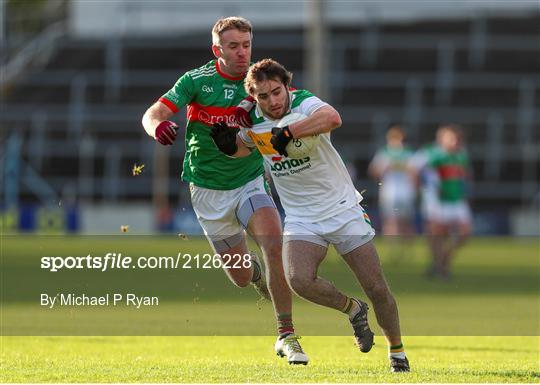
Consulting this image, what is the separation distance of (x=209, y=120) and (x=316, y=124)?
152cm

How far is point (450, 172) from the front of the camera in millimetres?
20875

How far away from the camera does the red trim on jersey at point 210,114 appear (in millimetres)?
9477

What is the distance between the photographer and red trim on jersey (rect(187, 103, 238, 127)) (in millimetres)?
9477

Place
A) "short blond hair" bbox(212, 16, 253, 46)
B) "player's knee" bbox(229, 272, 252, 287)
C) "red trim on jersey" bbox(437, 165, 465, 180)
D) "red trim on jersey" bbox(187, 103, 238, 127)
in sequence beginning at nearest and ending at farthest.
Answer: "short blond hair" bbox(212, 16, 253, 46), "red trim on jersey" bbox(187, 103, 238, 127), "player's knee" bbox(229, 272, 252, 287), "red trim on jersey" bbox(437, 165, 465, 180)

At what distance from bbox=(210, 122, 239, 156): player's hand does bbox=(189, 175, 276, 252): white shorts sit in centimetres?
84

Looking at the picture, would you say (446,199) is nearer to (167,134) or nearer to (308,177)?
(308,177)

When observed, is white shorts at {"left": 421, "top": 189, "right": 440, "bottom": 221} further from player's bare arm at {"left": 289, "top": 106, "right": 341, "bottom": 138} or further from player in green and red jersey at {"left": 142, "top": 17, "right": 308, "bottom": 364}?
player's bare arm at {"left": 289, "top": 106, "right": 341, "bottom": 138}

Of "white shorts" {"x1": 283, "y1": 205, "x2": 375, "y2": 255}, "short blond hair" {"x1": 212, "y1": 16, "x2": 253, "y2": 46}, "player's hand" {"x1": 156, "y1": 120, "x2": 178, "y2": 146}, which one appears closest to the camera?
"white shorts" {"x1": 283, "y1": 205, "x2": 375, "y2": 255}

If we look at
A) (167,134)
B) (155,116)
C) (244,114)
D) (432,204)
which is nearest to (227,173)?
(155,116)

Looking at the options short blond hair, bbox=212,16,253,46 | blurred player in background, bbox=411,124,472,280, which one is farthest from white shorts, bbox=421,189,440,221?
short blond hair, bbox=212,16,253,46

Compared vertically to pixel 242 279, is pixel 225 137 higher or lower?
higher

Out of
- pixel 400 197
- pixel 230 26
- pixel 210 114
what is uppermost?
pixel 230 26

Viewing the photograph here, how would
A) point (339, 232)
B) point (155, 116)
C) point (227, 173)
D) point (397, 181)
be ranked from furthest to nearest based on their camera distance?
point (397, 181) → point (227, 173) → point (155, 116) → point (339, 232)

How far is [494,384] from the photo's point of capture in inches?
307
